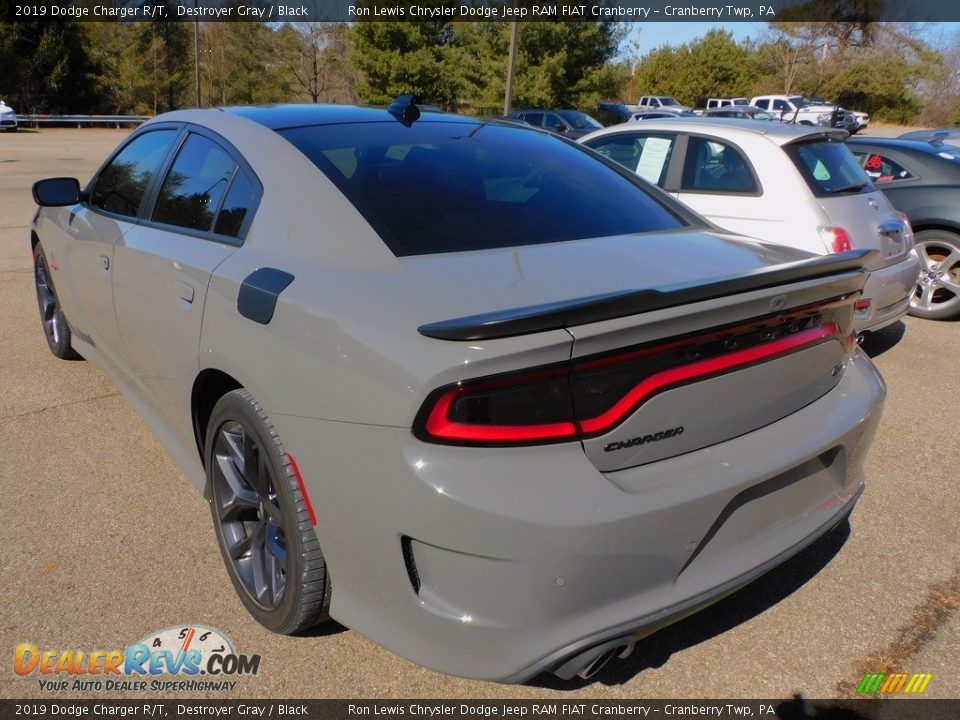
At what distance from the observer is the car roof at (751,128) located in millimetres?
5316

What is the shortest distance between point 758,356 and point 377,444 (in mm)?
990

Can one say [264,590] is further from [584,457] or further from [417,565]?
[584,457]

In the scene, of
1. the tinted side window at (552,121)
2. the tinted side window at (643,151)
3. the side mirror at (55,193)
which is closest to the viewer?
the side mirror at (55,193)

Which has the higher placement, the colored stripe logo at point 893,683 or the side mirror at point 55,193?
the side mirror at point 55,193

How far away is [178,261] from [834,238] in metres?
3.86

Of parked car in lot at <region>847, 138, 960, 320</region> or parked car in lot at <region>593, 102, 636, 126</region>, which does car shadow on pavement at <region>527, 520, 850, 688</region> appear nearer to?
parked car in lot at <region>847, 138, 960, 320</region>

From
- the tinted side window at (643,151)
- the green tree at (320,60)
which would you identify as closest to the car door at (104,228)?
the tinted side window at (643,151)

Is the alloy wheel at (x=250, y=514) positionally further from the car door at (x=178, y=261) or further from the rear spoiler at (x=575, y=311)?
the rear spoiler at (x=575, y=311)

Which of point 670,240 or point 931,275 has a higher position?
point 670,240

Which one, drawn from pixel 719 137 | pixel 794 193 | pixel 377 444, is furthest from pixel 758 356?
pixel 719 137

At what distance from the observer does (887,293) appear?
5.02m

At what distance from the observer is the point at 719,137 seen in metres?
5.56

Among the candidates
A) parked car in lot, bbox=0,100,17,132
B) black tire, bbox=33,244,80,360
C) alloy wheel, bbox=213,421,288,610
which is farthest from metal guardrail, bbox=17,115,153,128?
alloy wheel, bbox=213,421,288,610

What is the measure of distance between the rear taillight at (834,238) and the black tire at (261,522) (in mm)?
3851
